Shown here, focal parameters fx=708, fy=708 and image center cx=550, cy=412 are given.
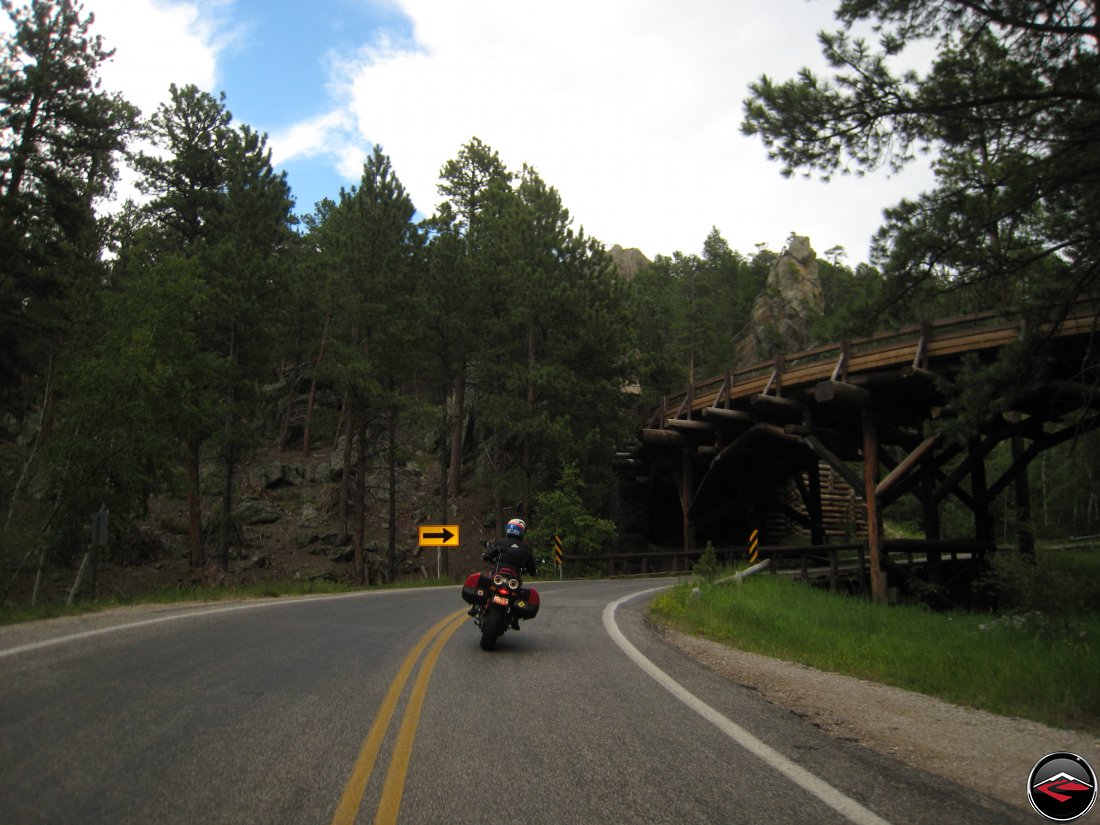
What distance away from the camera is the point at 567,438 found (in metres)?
30.2

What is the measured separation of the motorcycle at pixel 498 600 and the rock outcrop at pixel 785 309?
1930 inches

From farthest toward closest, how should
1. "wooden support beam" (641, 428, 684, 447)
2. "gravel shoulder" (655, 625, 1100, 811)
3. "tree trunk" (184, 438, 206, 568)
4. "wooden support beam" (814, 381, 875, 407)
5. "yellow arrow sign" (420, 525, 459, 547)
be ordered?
1. "wooden support beam" (641, 428, 684, 447)
2. "tree trunk" (184, 438, 206, 568)
3. "yellow arrow sign" (420, 525, 459, 547)
4. "wooden support beam" (814, 381, 875, 407)
5. "gravel shoulder" (655, 625, 1100, 811)

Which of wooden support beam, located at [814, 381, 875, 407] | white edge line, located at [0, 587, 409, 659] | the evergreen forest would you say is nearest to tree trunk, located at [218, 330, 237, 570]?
the evergreen forest

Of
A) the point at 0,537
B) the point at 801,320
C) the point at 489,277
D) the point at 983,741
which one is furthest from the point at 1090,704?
the point at 801,320

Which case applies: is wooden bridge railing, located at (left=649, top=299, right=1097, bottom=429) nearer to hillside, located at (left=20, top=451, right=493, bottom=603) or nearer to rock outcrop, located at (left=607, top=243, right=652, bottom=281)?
hillside, located at (left=20, top=451, right=493, bottom=603)

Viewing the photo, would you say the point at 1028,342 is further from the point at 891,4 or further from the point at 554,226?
the point at 554,226

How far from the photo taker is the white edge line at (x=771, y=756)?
377 cm

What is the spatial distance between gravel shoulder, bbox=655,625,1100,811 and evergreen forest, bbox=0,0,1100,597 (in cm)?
479

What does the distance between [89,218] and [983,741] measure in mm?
28143

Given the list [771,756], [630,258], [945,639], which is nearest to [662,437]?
[945,639]

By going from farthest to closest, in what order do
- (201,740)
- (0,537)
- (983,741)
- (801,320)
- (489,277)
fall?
(801,320) → (489,277) → (0,537) → (983,741) → (201,740)

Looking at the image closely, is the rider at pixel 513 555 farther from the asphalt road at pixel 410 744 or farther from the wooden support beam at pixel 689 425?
the wooden support beam at pixel 689 425

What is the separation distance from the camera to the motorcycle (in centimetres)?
870

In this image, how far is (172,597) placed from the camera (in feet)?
50.3
